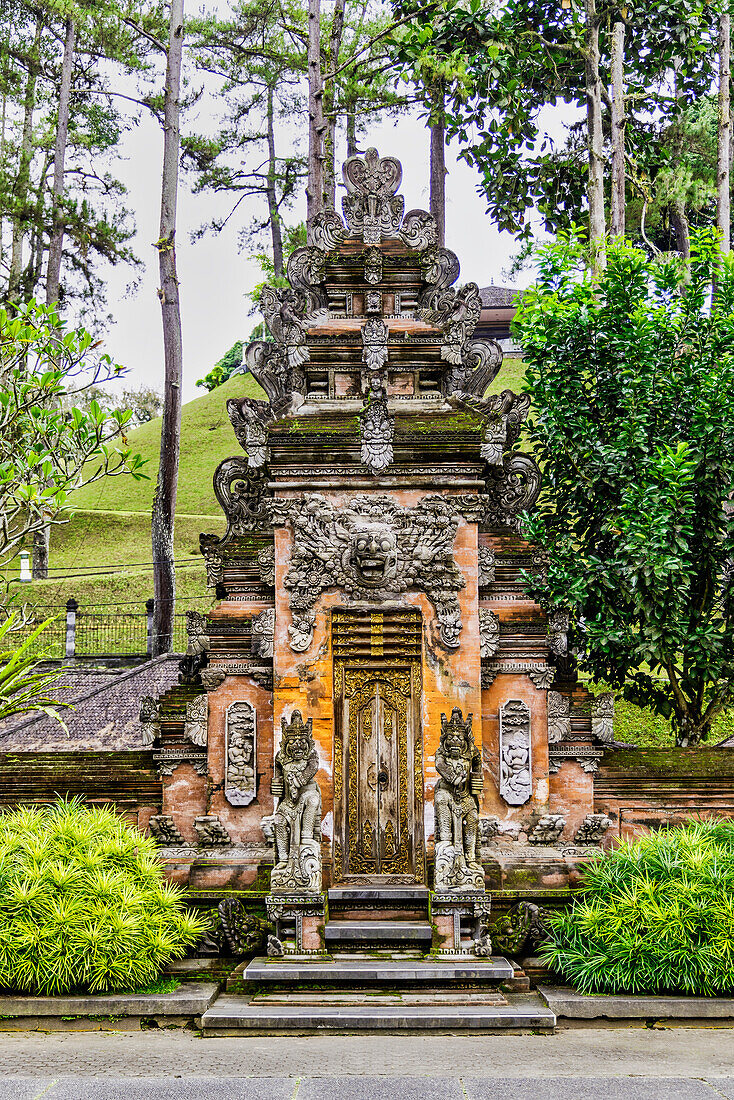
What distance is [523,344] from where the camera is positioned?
1138 centimetres

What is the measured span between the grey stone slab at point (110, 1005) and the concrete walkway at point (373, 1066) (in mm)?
200

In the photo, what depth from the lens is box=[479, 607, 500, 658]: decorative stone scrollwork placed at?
912 centimetres

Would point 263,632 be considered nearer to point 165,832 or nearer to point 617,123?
point 165,832

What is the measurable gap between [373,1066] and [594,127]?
13925 millimetres

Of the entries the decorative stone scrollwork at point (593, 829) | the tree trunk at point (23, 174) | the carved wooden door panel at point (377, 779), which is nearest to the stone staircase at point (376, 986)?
the carved wooden door panel at point (377, 779)

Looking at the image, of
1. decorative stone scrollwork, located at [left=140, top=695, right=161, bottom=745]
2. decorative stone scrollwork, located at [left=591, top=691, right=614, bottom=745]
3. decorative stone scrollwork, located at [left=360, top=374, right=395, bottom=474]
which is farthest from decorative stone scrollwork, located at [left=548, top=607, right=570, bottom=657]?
decorative stone scrollwork, located at [left=140, top=695, right=161, bottom=745]

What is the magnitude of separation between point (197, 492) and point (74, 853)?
31069 millimetres

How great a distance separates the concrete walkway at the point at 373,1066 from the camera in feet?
20.4

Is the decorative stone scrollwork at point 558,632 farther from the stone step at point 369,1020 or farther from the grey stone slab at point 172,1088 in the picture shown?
the grey stone slab at point 172,1088

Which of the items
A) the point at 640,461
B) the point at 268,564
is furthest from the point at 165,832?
the point at 640,461

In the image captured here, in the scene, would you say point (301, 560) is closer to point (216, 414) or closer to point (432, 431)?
point (432, 431)

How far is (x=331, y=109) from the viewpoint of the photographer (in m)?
19.6

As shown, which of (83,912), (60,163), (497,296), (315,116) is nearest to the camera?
(83,912)

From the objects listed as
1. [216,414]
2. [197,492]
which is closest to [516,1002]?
[197,492]
